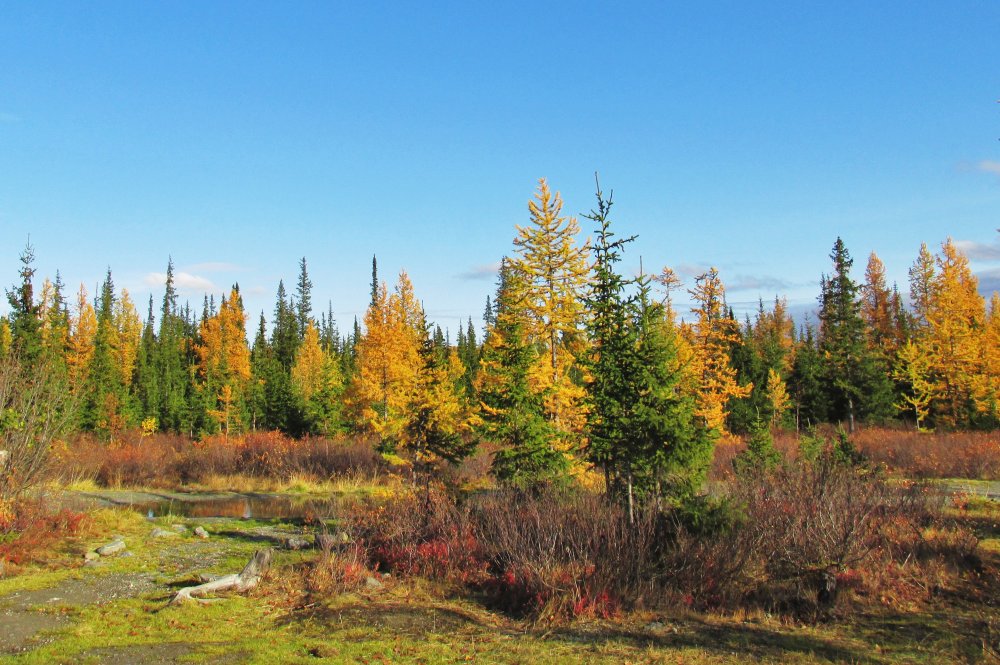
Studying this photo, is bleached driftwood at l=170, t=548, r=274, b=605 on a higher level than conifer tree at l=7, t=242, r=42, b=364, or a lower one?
lower

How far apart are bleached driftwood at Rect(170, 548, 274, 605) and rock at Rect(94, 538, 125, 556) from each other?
4.51 m

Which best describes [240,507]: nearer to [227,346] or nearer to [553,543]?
[553,543]

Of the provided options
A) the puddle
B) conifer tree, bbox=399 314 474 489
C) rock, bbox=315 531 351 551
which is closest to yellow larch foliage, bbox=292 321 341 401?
the puddle

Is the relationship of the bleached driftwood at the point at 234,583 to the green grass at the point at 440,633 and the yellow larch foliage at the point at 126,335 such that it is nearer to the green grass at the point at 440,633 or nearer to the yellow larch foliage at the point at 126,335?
the green grass at the point at 440,633

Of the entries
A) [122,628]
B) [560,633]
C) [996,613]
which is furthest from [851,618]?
Result: [122,628]

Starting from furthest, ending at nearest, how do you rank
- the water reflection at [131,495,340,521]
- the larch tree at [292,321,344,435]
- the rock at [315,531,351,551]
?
the larch tree at [292,321,344,435], the water reflection at [131,495,340,521], the rock at [315,531,351,551]

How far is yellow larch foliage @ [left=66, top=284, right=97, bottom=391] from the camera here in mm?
53625

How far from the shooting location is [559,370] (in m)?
19.3

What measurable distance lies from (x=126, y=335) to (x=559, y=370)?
249 ft

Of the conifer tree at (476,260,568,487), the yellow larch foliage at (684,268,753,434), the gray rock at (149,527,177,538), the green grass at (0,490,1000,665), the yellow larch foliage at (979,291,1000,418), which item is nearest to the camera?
the green grass at (0,490,1000,665)

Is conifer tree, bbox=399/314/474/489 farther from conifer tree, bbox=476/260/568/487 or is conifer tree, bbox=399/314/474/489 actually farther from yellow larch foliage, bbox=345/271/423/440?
yellow larch foliage, bbox=345/271/423/440

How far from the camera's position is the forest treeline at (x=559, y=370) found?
13.4 m

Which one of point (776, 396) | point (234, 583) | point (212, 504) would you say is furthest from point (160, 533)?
point (776, 396)

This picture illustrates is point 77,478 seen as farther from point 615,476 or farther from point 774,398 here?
point 774,398
